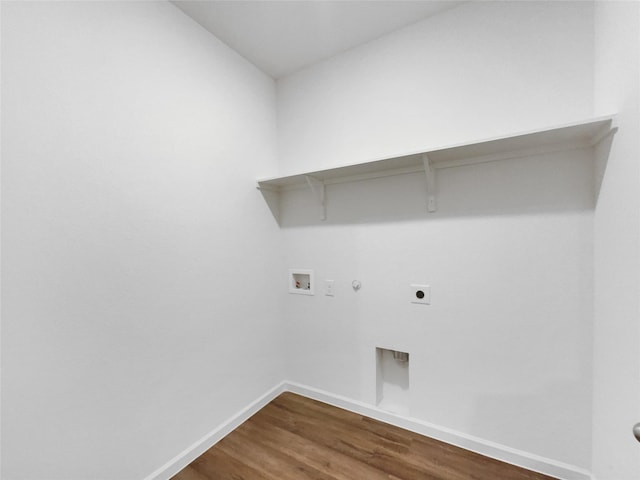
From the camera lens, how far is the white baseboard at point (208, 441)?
1495 mm

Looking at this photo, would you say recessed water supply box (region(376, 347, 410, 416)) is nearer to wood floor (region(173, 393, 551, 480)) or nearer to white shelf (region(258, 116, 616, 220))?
wood floor (region(173, 393, 551, 480))

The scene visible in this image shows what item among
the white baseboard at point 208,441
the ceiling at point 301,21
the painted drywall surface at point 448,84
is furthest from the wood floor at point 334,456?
the ceiling at point 301,21

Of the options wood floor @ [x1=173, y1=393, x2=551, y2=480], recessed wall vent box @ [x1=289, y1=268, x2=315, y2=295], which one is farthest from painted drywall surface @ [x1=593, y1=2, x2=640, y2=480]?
recessed wall vent box @ [x1=289, y1=268, x2=315, y2=295]

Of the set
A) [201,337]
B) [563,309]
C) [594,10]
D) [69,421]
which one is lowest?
[69,421]

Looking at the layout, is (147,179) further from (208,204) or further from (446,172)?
(446,172)

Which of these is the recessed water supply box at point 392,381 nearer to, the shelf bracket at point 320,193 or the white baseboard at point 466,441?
the white baseboard at point 466,441

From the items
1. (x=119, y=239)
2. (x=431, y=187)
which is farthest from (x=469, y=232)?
(x=119, y=239)

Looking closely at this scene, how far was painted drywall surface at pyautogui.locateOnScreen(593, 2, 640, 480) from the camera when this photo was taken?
102 centimetres

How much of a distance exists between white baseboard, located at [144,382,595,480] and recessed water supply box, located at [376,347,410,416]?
87mm

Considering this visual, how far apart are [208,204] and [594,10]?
2.32 metres

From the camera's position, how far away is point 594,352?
1.36 metres

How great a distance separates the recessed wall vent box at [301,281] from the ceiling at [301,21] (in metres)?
1.71

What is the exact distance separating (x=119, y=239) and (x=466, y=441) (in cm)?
228

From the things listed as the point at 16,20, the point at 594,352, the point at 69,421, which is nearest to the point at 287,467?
the point at 69,421
